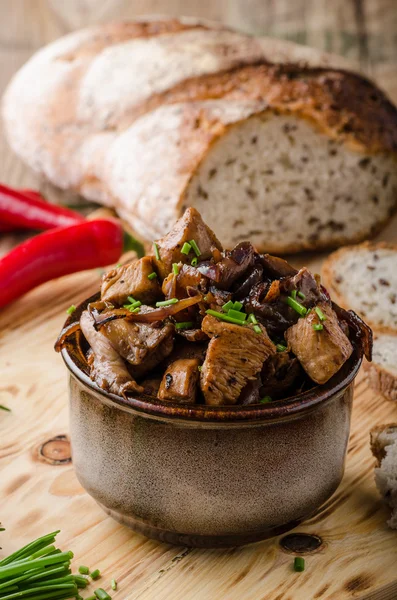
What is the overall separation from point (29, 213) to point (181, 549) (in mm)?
2369

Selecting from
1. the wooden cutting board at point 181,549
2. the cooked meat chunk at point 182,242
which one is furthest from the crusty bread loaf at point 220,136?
the cooked meat chunk at point 182,242

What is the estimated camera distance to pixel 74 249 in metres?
3.75

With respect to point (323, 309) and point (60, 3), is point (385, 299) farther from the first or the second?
point (60, 3)

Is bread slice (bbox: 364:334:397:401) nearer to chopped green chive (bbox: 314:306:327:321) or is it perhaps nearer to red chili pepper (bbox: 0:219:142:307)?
chopped green chive (bbox: 314:306:327:321)

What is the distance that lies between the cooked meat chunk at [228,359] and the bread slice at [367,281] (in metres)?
1.33

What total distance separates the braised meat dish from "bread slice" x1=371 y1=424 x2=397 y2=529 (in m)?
0.37

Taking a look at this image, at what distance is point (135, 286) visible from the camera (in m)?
2.11

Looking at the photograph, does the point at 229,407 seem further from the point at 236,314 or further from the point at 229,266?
the point at 229,266

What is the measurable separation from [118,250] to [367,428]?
59.8 inches

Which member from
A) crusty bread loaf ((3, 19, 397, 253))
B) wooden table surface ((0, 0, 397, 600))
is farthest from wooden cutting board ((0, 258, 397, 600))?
crusty bread loaf ((3, 19, 397, 253))

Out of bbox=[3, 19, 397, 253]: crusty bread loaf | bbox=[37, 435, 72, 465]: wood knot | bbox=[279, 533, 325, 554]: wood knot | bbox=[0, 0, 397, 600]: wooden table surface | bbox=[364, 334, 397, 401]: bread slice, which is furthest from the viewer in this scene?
bbox=[3, 19, 397, 253]: crusty bread loaf

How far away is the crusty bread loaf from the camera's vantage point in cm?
383

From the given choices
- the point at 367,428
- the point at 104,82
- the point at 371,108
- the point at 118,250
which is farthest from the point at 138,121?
the point at 367,428

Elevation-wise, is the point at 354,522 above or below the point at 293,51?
below
